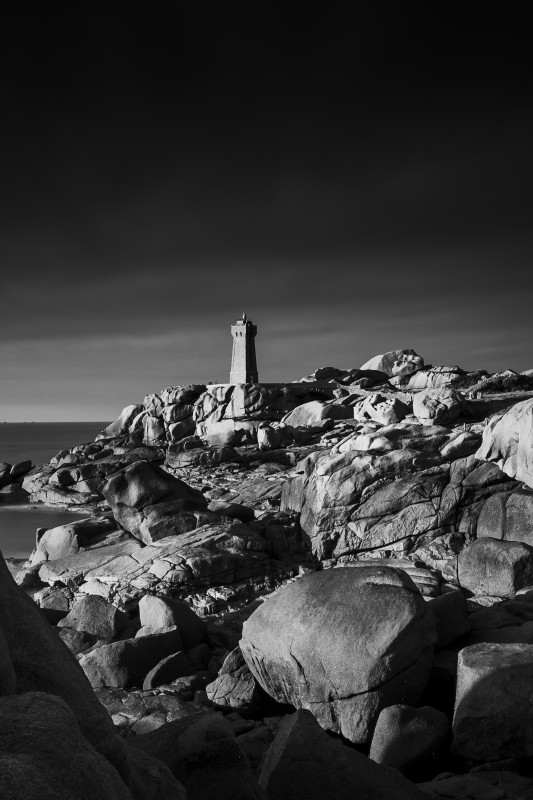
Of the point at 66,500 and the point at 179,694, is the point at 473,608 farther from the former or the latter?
the point at 66,500

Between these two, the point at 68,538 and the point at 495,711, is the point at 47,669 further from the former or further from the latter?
the point at 68,538

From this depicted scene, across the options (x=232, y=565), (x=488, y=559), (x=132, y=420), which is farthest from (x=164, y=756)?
(x=132, y=420)

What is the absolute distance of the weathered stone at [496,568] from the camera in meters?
13.8

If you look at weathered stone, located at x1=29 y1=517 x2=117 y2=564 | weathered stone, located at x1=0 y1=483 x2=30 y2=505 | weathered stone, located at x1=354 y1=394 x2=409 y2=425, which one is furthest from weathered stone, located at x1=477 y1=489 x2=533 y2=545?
weathered stone, located at x1=0 y1=483 x2=30 y2=505

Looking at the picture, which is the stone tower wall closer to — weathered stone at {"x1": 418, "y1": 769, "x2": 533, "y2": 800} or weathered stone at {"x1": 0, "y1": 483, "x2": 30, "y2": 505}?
weathered stone at {"x1": 0, "y1": 483, "x2": 30, "y2": 505}

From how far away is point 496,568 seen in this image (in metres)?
14.2

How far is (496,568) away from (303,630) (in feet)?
22.7

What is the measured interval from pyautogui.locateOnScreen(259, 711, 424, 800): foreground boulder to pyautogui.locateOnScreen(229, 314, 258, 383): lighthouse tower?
71.7 metres

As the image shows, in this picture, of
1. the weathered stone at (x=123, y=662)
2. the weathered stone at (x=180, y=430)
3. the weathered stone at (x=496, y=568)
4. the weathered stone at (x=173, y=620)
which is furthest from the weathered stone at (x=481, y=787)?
the weathered stone at (x=180, y=430)

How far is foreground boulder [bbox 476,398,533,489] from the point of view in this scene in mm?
18562

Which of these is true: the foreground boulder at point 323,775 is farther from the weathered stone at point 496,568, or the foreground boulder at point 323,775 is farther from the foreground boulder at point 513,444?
the foreground boulder at point 513,444

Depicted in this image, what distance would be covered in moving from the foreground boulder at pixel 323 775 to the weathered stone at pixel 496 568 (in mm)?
8574

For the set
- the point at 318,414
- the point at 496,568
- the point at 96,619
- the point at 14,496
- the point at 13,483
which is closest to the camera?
the point at 496,568

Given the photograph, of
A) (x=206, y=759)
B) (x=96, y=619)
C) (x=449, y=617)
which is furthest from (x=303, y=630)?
(x=96, y=619)
